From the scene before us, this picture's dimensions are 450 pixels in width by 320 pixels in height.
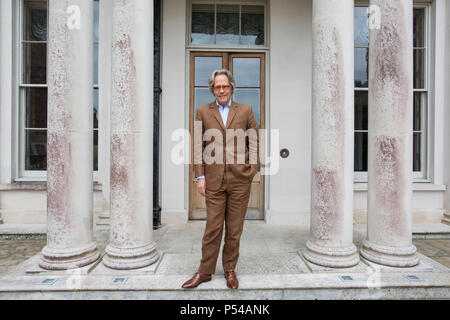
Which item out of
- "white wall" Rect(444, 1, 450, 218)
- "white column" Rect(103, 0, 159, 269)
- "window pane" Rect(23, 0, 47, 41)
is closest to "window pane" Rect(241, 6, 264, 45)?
"white column" Rect(103, 0, 159, 269)

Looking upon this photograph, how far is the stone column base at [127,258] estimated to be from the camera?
330 cm

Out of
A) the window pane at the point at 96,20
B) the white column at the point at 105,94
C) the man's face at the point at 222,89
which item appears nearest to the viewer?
the man's face at the point at 222,89

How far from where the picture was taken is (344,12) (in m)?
3.42

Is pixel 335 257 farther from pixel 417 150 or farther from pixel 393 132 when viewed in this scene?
pixel 417 150

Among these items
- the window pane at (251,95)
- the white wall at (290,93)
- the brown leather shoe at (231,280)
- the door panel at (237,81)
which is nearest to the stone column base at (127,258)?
the brown leather shoe at (231,280)

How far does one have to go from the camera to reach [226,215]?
9.88 ft

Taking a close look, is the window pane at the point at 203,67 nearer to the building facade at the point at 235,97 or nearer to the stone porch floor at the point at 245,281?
the building facade at the point at 235,97

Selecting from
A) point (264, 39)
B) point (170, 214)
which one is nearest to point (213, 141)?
point (170, 214)

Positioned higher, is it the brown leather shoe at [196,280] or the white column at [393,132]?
the white column at [393,132]

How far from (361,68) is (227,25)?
2940 millimetres

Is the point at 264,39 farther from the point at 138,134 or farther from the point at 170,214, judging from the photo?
the point at 170,214

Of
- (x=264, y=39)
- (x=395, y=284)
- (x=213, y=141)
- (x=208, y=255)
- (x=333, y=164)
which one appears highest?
(x=264, y=39)

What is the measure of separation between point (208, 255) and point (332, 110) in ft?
7.67

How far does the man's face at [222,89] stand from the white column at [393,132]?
208cm
